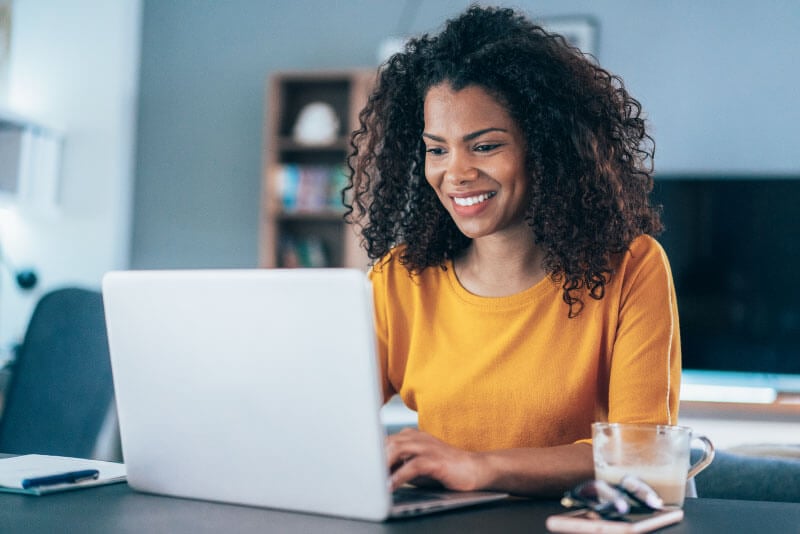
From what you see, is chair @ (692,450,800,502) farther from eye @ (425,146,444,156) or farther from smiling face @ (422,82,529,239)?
eye @ (425,146,444,156)

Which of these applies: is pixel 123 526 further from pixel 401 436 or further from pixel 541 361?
pixel 541 361

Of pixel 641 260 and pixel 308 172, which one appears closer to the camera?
pixel 641 260

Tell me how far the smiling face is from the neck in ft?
0.14

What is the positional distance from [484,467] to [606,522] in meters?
0.20

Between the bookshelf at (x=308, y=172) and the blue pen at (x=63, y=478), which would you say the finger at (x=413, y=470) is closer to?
the blue pen at (x=63, y=478)

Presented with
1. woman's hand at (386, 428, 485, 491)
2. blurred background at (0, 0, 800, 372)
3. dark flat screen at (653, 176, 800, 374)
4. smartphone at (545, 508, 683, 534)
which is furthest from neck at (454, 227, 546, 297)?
blurred background at (0, 0, 800, 372)

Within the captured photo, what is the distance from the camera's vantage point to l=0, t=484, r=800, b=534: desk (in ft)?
2.80

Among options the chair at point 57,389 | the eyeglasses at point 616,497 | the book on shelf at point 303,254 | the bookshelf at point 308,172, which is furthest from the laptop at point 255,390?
the book on shelf at point 303,254

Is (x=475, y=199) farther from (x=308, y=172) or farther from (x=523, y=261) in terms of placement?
(x=308, y=172)

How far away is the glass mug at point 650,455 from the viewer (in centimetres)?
94

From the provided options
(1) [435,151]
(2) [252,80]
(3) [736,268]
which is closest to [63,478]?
(1) [435,151]

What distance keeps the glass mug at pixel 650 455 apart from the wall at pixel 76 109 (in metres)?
3.57

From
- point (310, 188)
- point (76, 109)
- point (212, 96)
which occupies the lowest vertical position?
point (310, 188)

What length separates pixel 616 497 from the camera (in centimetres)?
87
